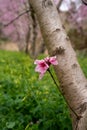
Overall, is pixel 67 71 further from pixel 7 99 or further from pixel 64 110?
pixel 7 99

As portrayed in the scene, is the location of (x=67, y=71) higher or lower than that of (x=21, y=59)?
lower

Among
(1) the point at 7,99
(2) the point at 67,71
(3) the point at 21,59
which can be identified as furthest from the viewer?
(3) the point at 21,59

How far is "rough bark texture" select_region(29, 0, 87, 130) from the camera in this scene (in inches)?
122

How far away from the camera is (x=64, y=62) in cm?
318

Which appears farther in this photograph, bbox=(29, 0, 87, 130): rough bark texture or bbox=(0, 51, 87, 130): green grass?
bbox=(0, 51, 87, 130): green grass

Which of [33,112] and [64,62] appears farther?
[33,112]

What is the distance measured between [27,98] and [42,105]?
0.80 ft

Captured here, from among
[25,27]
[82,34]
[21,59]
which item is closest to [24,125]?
[21,59]

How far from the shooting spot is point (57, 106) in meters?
3.75

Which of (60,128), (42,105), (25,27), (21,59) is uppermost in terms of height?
(25,27)

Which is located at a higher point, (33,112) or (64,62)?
(64,62)

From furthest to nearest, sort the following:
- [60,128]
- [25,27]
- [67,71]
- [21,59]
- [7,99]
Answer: [25,27]
[21,59]
[7,99]
[60,128]
[67,71]

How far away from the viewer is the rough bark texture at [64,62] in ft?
10.2

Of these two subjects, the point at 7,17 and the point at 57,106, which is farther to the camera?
the point at 7,17
